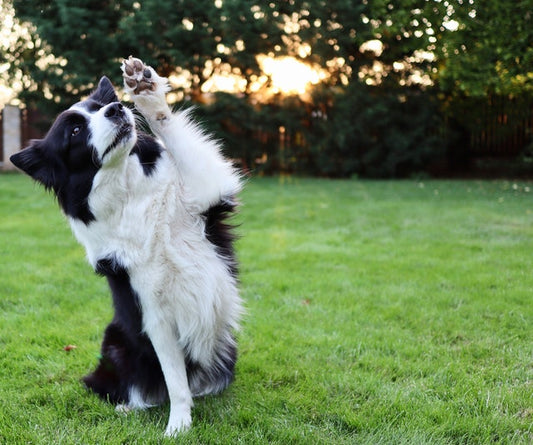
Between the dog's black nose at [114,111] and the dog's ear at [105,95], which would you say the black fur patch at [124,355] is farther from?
the dog's ear at [105,95]

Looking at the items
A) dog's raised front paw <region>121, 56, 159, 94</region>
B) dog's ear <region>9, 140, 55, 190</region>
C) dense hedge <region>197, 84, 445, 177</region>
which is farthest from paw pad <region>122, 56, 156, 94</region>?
dense hedge <region>197, 84, 445, 177</region>

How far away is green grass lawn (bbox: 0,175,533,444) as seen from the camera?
7.93 ft

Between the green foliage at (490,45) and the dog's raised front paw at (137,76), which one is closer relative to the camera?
the dog's raised front paw at (137,76)

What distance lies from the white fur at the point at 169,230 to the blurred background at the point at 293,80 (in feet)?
39.3

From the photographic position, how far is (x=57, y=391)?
9.04 feet

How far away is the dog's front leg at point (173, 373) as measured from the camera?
2.40 m

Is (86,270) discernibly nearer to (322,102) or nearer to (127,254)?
(127,254)

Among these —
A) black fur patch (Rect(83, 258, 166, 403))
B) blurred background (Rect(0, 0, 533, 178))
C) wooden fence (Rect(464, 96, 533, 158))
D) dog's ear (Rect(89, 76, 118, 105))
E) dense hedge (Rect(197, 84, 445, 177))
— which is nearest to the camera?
black fur patch (Rect(83, 258, 166, 403))

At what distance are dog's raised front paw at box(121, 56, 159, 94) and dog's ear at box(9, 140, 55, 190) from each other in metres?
0.50

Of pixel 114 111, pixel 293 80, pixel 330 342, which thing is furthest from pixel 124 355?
pixel 293 80

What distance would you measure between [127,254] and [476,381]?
1.93m

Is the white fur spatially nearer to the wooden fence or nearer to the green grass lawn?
the green grass lawn

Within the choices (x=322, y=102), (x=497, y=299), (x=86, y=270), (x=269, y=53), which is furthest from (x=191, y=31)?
(x=497, y=299)

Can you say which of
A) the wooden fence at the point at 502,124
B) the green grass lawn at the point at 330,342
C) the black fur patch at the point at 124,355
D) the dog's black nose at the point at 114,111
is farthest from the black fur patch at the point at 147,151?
the wooden fence at the point at 502,124
